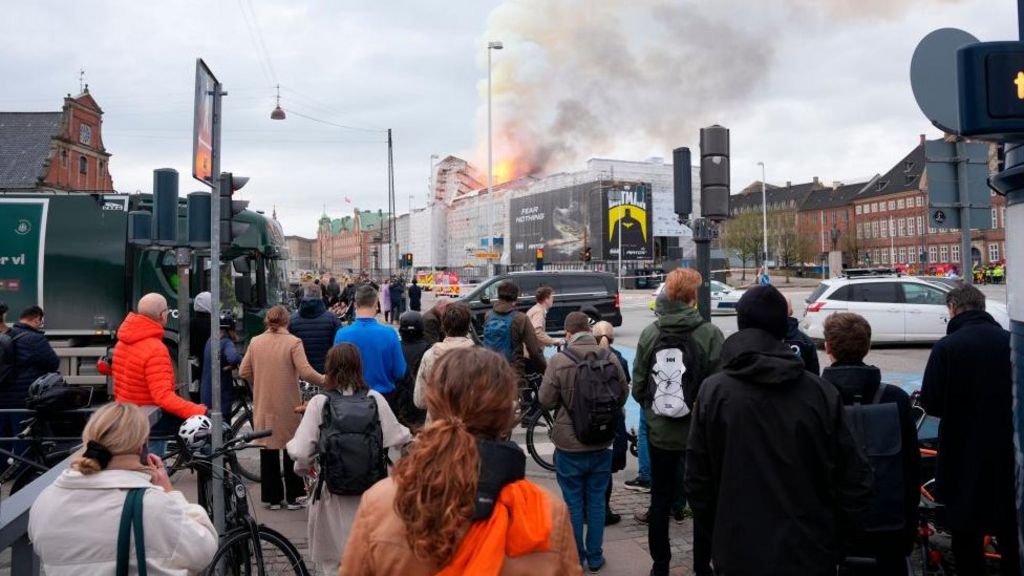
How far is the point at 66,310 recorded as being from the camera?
12.4m

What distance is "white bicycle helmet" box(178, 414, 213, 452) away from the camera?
4.46 m

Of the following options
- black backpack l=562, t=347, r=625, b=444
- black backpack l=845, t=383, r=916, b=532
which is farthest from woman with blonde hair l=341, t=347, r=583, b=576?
black backpack l=562, t=347, r=625, b=444

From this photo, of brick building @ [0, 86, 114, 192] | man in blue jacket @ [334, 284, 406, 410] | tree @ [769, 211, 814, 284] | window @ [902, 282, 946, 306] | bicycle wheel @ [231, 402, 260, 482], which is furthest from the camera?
tree @ [769, 211, 814, 284]

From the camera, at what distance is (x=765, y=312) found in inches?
124

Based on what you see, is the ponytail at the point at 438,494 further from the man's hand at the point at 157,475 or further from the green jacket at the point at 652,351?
the green jacket at the point at 652,351

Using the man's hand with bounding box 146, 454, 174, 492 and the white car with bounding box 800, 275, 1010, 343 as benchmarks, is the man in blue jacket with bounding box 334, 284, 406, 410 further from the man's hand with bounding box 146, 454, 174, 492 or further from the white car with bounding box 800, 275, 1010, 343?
the white car with bounding box 800, 275, 1010, 343

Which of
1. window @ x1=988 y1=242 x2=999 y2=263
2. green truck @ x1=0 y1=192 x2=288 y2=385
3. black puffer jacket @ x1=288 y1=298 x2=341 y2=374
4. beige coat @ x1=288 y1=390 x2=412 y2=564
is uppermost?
window @ x1=988 y1=242 x2=999 y2=263

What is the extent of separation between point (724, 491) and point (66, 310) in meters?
12.3

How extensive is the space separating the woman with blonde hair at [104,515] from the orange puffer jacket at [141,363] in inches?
118

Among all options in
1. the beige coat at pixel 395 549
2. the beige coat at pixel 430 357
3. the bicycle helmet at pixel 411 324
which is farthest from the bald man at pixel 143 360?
the beige coat at pixel 395 549

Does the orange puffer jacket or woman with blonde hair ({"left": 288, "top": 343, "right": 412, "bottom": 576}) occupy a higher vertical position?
the orange puffer jacket

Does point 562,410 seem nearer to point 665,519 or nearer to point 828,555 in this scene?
point 665,519

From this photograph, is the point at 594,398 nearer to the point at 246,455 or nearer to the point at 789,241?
the point at 246,455

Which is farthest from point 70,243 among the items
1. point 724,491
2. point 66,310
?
point 724,491
